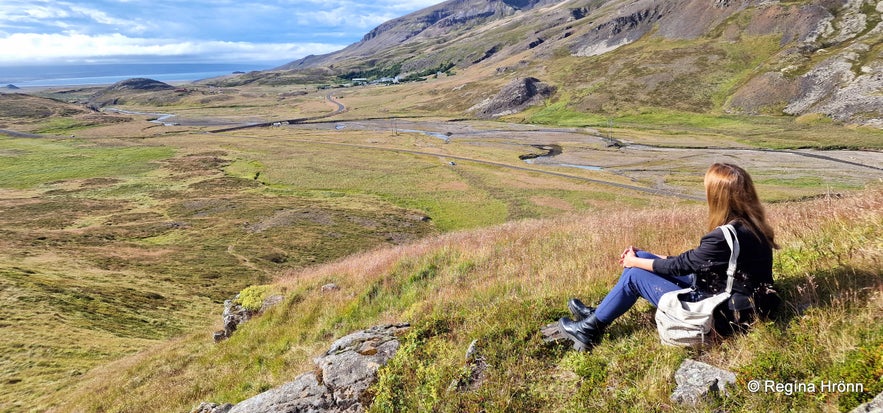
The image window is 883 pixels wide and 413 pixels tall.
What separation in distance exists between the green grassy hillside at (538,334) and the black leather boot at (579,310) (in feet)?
1.36

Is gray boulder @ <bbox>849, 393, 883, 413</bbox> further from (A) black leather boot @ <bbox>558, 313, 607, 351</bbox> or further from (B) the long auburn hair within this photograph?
(A) black leather boot @ <bbox>558, 313, 607, 351</bbox>

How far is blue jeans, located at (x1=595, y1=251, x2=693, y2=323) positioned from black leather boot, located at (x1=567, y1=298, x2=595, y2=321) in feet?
0.88

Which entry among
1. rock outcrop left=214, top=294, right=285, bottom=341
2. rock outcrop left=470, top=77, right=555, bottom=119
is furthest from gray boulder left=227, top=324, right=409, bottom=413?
rock outcrop left=470, top=77, right=555, bottom=119

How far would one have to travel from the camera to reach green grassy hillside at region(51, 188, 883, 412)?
4469 millimetres

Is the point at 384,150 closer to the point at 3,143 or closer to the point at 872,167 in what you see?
the point at 872,167

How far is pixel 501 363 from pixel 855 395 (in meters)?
3.57

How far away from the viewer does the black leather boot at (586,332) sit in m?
5.81

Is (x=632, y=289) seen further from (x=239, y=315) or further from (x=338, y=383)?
(x=239, y=315)

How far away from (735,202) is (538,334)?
3.07 meters

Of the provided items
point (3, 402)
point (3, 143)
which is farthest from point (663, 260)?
point (3, 143)

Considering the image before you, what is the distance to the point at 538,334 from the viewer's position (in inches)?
249
